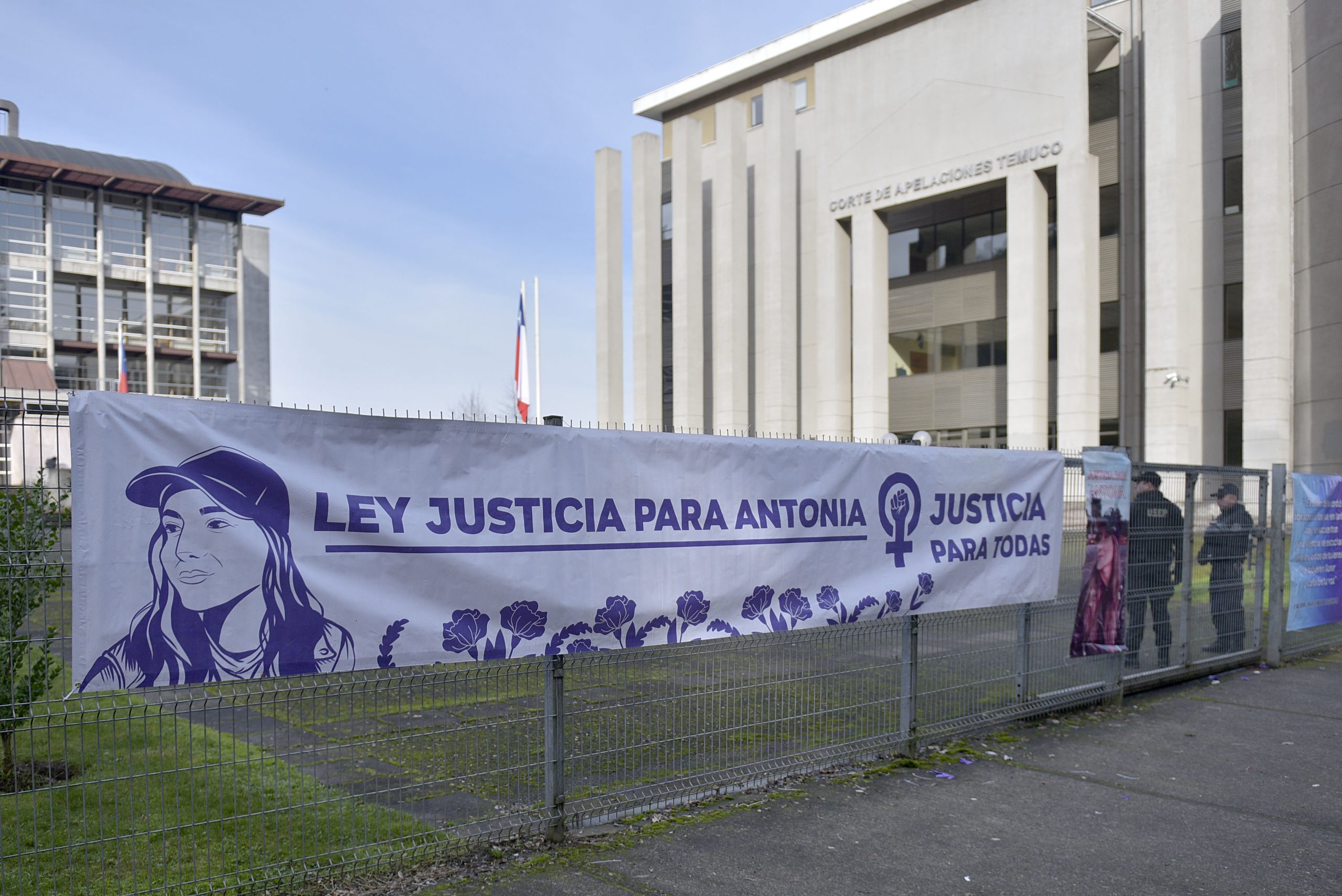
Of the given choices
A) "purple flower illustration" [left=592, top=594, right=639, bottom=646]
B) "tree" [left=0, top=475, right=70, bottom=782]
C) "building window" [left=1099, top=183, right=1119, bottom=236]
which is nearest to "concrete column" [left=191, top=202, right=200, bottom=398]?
"building window" [left=1099, top=183, right=1119, bottom=236]

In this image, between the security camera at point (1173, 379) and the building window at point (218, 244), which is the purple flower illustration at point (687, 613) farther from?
the building window at point (218, 244)

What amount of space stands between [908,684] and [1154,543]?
11.8 ft

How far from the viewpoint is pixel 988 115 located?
1281 inches

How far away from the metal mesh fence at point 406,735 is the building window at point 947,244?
30556mm

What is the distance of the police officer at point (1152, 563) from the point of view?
29.5ft

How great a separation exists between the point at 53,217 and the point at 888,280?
157ft

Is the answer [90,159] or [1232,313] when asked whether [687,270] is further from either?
[90,159]

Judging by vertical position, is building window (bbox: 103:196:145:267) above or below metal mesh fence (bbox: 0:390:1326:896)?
above

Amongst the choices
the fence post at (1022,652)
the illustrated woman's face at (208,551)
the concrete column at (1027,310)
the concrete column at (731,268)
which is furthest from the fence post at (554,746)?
the concrete column at (731,268)

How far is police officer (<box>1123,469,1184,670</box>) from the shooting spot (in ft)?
29.5

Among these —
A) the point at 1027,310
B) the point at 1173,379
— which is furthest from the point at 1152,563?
the point at 1027,310

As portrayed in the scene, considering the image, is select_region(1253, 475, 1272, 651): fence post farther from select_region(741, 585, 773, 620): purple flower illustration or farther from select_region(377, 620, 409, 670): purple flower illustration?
select_region(377, 620, 409, 670): purple flower illustration

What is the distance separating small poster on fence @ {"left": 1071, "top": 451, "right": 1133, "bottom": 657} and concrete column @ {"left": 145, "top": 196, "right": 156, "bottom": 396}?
59.2 m

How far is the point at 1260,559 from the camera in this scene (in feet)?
34.9
